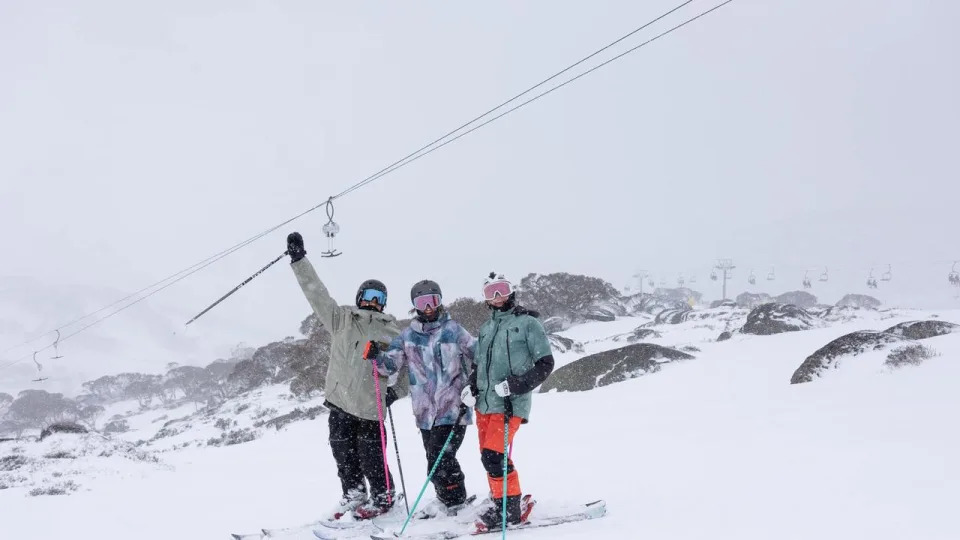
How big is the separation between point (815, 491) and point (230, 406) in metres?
35.4

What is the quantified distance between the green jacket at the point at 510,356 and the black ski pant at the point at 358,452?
1.14 metres

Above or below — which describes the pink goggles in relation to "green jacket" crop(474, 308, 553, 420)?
above

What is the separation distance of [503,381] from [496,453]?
23.3 inches

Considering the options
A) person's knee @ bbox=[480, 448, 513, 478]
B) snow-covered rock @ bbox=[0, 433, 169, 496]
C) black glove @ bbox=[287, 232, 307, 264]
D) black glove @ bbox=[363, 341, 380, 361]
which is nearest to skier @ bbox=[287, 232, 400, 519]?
black glove @ bbox=[287, 232, 307, 264]

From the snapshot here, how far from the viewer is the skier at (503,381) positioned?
414cm

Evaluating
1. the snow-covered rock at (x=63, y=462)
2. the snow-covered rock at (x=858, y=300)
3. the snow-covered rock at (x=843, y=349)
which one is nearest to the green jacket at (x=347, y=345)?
the snow-covered rock at (x=63, y=462)

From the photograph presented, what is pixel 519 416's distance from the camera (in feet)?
14.0

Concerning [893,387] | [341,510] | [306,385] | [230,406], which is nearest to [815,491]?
[341,510]

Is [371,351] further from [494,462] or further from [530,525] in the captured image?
[530,525]

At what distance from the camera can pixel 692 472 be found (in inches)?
206

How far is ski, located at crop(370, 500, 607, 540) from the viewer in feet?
13.3

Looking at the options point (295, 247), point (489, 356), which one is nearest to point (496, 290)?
point (489, 356)

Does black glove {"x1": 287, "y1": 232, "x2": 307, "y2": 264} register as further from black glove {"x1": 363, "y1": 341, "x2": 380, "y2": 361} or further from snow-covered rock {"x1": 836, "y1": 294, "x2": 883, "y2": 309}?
snow-covered rock {"x1": 836, "y1": 294, "x2": 883, "y2": 309}

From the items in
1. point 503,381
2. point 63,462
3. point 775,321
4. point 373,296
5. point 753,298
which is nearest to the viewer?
point 503,381
